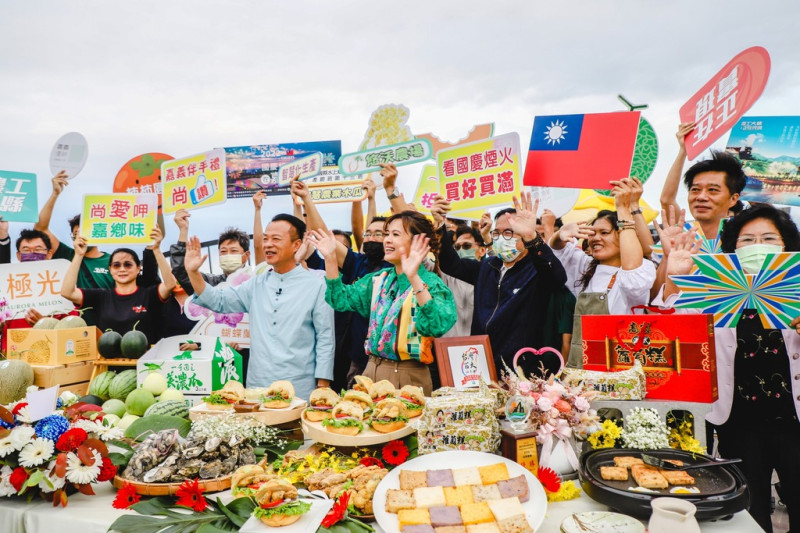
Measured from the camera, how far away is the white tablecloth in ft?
6.47

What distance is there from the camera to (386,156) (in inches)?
187

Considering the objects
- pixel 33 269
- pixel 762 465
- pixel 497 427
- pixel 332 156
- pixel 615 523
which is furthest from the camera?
pixel 332 156

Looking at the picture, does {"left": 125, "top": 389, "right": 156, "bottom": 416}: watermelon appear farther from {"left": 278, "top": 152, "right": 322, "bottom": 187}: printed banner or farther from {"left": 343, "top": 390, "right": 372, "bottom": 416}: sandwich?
{"left": 278, "top": 152, "right": 322, "bottom": 187}: printed banner

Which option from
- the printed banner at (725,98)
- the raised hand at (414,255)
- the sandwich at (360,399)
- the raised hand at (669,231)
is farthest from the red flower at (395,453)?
the printed banner at (725,98)

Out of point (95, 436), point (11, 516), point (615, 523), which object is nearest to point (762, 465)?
point (615, 523)

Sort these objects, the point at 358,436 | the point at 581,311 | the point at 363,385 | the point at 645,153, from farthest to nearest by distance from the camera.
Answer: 1. the point at 645,153
2. the point at 581,311
3. the point at 363,385
4. the point at 358,436

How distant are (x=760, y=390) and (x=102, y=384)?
4.50 m

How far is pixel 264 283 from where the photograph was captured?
435cm

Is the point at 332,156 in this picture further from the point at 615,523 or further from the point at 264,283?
the point at 615,523

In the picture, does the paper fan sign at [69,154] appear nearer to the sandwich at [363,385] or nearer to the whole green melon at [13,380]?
the whole green melon at [13,380]

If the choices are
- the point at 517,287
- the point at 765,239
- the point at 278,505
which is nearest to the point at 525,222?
the point at 517,287

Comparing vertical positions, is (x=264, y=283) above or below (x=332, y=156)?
below

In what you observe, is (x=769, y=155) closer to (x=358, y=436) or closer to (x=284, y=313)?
(x=284, y=313)

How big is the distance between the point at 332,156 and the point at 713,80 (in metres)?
4.02
